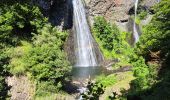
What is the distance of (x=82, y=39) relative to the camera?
157 ft

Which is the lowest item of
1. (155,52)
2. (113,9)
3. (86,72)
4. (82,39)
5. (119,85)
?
(119,85)

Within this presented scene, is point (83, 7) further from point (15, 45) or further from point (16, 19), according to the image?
point (15, 45)

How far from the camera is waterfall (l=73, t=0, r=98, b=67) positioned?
4619cm

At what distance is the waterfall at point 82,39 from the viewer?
152 feet

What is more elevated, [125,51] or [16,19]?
[16,19]

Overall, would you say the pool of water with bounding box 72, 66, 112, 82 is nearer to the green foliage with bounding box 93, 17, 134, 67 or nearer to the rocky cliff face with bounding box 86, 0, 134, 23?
the green foliage with bounding box 93, 17, 134, 67

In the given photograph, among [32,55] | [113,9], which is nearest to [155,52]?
[32,55]

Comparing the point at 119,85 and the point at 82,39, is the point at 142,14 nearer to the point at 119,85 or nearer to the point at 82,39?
the point at 82,39

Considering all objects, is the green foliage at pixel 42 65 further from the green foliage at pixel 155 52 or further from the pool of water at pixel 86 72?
the pool of water at pixel 86 72

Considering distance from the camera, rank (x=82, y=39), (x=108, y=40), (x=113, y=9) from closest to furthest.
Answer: (x=82, y=39)
(x=108, y=40)
(x=113, y=9)

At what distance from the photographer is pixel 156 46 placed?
2991 cm

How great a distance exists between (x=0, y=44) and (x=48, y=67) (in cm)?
424

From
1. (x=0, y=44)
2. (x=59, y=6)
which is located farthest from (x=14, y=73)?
(x=59, y=6)

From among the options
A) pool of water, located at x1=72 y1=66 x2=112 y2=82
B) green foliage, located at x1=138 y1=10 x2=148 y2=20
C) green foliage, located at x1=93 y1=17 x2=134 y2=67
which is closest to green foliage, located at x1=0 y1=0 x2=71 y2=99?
pool of water, located at x1=72 y1=66 x2=112 y2=82
